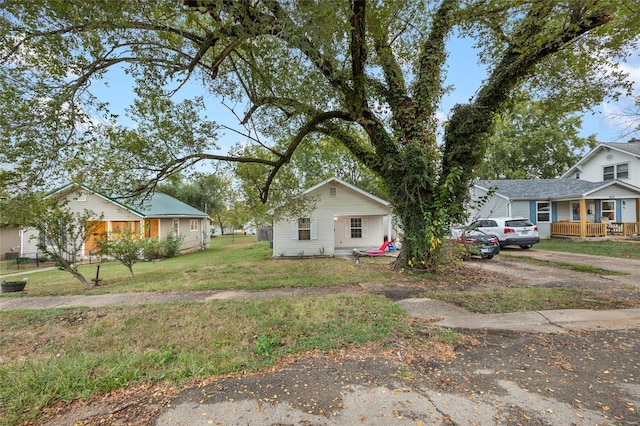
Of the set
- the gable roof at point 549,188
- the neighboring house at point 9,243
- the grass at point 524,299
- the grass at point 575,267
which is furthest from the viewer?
the gable roof at point 549,188

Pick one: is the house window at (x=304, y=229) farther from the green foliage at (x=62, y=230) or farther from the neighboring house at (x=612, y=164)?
the neighboring house at (x=612, y=164)

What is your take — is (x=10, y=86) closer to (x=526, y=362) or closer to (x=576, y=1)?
(x=526, y=362)

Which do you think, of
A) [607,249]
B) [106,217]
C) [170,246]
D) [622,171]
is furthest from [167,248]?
[622,171]

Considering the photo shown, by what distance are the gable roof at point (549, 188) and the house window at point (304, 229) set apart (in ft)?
36.0

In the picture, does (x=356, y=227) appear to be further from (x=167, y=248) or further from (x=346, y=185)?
(x=167, y=248)

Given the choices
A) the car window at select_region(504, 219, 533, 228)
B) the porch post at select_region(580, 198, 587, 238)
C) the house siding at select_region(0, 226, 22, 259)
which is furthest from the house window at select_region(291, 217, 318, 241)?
the house siding at select_region(0, 226, 22, 259)

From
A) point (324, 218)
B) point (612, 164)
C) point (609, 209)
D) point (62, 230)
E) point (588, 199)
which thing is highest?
point (612, 164)

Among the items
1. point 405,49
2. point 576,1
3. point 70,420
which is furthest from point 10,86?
point 576,1

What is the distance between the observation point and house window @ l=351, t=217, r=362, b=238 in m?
17.5

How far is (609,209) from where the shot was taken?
18.0 meters

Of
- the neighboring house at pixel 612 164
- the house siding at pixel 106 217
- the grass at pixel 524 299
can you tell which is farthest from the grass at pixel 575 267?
the house siding at pixel 106 217

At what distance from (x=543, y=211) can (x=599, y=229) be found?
9.69 feet

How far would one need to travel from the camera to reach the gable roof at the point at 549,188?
673 inches

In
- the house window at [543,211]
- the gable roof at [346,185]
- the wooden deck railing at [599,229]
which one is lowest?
the wooden deck railing at [599,229]
